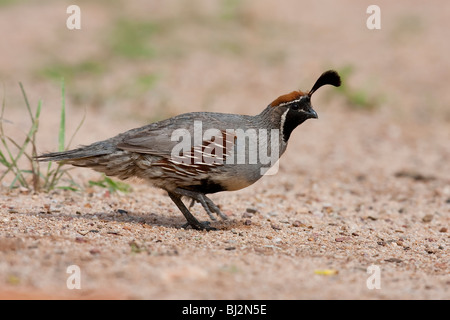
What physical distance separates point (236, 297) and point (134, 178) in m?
2.37

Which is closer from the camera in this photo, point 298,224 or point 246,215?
point 298,224

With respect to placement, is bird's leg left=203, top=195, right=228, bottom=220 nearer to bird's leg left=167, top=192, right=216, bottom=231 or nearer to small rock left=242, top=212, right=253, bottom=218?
bird's leg left=167, top=192, right=216, bottom=231

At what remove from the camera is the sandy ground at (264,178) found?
4594 mm

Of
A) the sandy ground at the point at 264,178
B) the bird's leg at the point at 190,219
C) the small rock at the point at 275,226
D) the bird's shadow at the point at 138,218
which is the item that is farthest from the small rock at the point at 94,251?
the small rock at the point at 275,226

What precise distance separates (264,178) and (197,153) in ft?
9.51

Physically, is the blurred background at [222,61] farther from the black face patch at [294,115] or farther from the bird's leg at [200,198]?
the black face patch at [294,115]

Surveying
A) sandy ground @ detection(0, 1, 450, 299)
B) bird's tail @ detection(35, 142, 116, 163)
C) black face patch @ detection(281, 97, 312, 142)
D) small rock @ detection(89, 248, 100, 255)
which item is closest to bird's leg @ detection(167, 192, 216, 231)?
sandy ground @ detection(0, 1, 450, 299)

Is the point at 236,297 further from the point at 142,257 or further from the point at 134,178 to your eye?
the point at 134,178

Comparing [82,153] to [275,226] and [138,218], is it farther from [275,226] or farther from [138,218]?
[275,226]

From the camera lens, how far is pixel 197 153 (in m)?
5.97

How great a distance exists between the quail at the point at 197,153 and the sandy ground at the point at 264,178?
326 millimetres

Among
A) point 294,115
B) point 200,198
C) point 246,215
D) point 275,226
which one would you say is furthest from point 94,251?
point 294,115

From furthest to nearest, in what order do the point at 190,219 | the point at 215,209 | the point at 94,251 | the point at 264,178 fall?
the point at 264,178 → the point at 190,219 → the point at 215,209 → the point at 94,251

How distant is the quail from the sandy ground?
0.33 m
